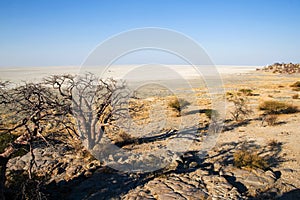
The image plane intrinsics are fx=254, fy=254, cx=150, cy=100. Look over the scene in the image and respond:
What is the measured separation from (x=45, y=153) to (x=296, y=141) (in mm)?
10753

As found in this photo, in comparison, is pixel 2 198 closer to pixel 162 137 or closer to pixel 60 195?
pixel 60 195

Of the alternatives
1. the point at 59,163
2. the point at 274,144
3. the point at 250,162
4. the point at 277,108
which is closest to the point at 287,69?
the point at 277,108

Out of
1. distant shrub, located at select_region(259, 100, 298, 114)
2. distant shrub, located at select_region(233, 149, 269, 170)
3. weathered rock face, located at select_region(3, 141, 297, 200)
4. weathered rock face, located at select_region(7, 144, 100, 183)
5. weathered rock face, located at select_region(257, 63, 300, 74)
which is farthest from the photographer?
weathered rock face, located at select_region(257, 63, 300, 74)

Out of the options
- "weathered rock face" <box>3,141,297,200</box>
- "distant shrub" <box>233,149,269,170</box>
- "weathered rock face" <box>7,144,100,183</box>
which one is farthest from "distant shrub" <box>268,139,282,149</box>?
"weathered rock face" <box>7,144,100,183</box>

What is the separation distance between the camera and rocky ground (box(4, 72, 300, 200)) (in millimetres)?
7059

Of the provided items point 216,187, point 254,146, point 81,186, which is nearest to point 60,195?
point 81,186

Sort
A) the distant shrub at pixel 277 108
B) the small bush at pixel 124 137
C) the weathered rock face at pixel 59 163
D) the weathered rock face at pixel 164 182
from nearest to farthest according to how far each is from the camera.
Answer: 1. the weathered rock face at pixel 164 182
2. the weathered rock face at pixel 59 163
3. the small bush at pixel 124 137
4. the distant shrub at pixel 277 108

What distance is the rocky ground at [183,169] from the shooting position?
7059 millimetres

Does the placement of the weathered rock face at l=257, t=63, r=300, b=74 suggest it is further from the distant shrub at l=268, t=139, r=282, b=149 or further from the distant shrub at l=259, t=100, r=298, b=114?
the distant shrub at l=268, t=139, r=282, b=149

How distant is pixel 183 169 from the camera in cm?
868

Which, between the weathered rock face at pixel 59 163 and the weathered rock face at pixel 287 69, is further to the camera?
the weathered rock face at pixel 287 69

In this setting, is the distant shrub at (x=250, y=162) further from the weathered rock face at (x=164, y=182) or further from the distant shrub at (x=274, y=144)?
the distant shrub at (x=274, y=144)

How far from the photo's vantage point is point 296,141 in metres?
11.2

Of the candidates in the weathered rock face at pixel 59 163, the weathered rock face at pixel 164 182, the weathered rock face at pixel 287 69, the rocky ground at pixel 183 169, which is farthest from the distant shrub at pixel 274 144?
the weathered rock face at pixel 287 69
